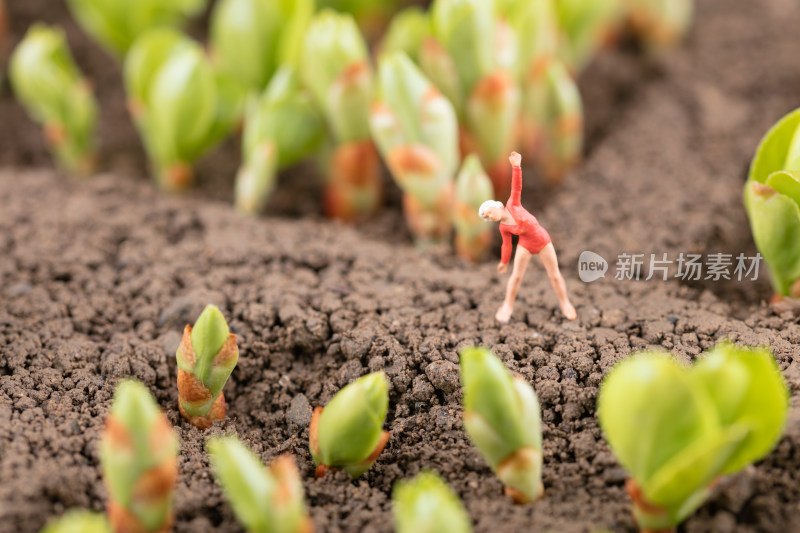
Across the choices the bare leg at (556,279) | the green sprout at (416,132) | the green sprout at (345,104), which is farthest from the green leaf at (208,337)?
the green sprout at (345,104)

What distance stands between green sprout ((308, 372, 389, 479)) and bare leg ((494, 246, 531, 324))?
0.32 meters

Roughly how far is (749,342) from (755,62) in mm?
1329

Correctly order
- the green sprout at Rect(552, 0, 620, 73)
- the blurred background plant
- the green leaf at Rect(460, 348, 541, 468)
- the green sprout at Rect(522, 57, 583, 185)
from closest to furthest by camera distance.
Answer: the green leaf at Rect(460, 348, 541, 468) → the blurred background plant → the green sprout at Rect(522, 57, 583, 185) → the green sprout at Rect(552, 0, 620, 73)

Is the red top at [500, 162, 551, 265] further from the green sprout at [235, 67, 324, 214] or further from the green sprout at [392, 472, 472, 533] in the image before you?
the green sprout at [235, 67, 324, 214]

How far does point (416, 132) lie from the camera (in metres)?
1.69

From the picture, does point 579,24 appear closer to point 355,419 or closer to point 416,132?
point 416,132

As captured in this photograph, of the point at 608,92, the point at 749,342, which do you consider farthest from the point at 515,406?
the point at 608,92

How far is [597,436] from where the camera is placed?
49.1 inches

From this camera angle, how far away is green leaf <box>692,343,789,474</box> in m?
0.96

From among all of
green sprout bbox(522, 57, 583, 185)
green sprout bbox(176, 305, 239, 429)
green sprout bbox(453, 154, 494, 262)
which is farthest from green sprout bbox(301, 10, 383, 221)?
green sprout bbox(176, 305, 239, 429)

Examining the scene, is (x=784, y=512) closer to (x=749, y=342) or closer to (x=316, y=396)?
(x=749, y=342)

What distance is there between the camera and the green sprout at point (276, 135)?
6.05 feet

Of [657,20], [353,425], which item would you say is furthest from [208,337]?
[657,20]

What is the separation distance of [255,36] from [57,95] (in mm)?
466
